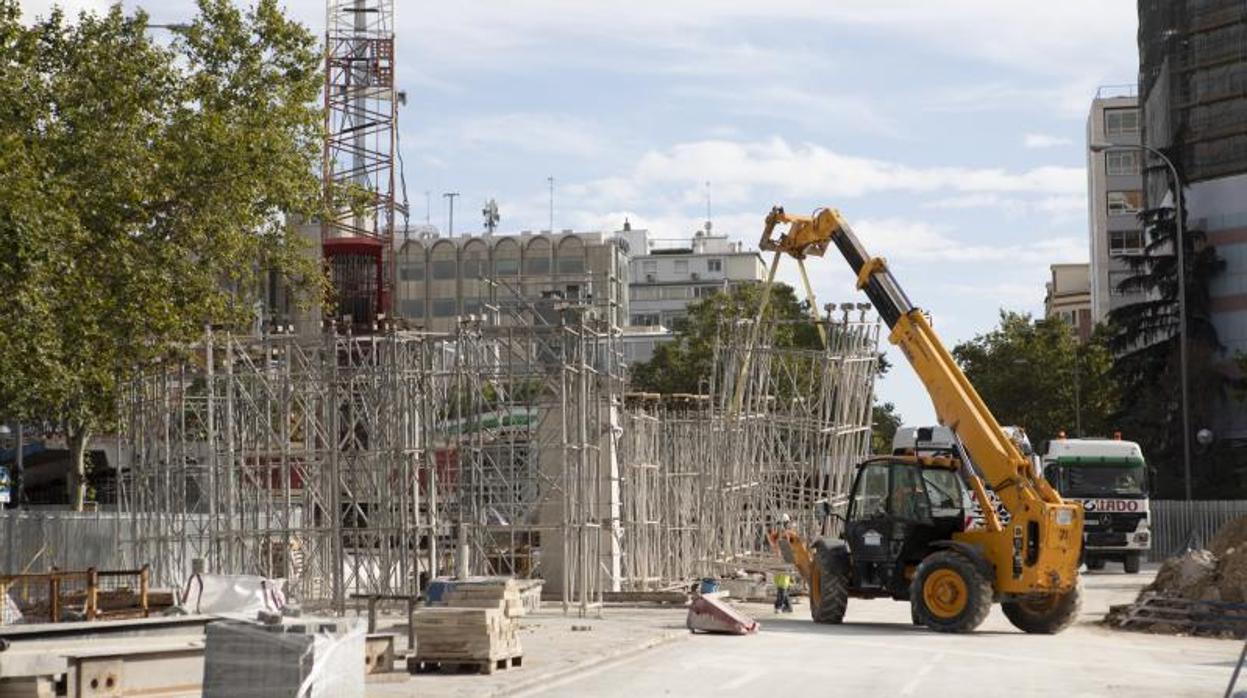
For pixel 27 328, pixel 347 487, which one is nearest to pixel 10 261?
pixel 27 328

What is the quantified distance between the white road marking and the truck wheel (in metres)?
4.74

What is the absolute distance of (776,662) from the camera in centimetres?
2361

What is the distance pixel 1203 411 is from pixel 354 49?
131 feet

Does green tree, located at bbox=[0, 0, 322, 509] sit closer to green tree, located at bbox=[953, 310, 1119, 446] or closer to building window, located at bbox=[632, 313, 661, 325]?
green tree, located at bbox=[953, 310, 1119, 446]

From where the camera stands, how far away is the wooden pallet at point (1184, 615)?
31.0 m

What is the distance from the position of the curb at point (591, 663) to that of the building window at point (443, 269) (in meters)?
103

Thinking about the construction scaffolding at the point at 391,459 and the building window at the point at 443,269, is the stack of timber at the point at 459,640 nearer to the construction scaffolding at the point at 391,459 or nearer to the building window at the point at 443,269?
the construction scaffolding at the point at 391,459

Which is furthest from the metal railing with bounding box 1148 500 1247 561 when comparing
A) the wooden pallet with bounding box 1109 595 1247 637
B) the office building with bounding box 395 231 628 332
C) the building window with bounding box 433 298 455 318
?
the building window with bounding box 433 298 455 318

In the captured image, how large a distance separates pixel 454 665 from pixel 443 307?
357ft

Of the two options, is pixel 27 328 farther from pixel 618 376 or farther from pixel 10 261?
pixel 618 376

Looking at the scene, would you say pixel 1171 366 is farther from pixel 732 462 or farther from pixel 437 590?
pixel 437 590

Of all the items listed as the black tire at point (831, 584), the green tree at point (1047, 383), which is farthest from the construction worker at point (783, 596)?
the green tree at point (1047, 383)

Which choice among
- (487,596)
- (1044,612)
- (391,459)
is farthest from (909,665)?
(391,459)

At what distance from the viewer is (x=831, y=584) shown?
99.7ft
